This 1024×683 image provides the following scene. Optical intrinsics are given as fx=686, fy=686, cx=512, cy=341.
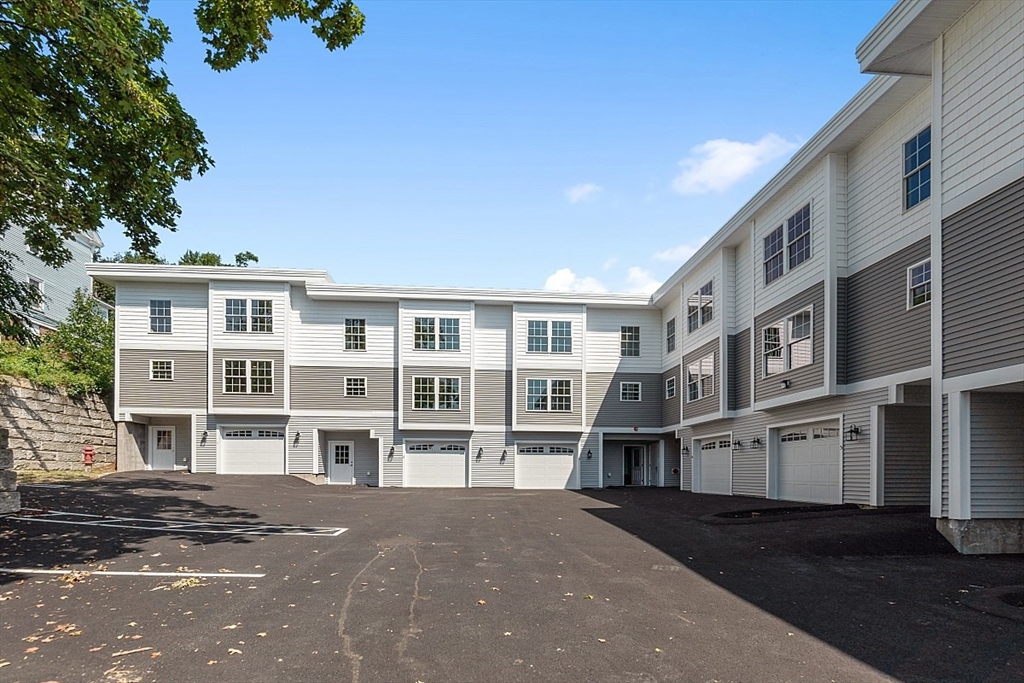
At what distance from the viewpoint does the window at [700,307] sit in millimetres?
23578

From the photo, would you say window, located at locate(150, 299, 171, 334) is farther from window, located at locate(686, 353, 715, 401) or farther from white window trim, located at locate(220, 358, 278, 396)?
window, located at locate(686, 353, 715, 401)

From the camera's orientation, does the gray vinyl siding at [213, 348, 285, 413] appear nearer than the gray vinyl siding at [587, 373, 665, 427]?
Yes

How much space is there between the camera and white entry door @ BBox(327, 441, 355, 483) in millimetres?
30328

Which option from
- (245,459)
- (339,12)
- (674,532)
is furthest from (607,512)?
(245,459)

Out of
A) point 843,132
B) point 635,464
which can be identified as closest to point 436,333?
point 635,464

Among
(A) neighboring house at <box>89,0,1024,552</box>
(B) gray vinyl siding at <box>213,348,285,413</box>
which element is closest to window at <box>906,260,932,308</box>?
(A) neighboring house at <box>89,0,1024,552</box>

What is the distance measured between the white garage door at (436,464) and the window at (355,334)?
15.5 ft

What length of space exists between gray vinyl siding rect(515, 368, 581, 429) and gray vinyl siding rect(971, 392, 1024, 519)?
20.0 metres

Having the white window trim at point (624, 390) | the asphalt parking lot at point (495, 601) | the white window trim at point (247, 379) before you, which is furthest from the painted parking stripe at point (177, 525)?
the white window trim at point (624, 390)

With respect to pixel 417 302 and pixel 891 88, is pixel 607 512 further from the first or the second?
pixel 417 302

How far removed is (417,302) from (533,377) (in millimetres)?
6035

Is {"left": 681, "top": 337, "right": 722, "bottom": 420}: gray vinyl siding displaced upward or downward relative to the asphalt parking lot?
upward

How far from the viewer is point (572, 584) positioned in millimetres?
8758

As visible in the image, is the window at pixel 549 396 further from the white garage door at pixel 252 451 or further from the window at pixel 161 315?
the window at pixel 161 315
